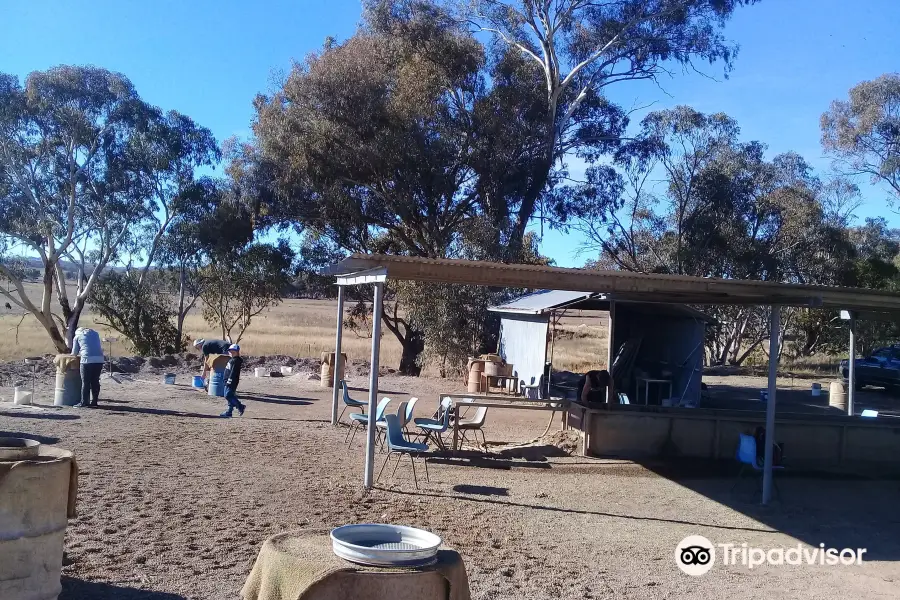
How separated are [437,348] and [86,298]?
11279 millimetres

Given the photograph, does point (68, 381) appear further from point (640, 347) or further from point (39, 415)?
point (640, 347)

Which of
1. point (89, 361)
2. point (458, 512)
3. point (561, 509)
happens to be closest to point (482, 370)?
point (89, 361)

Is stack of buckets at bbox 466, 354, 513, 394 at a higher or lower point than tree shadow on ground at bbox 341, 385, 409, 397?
higher

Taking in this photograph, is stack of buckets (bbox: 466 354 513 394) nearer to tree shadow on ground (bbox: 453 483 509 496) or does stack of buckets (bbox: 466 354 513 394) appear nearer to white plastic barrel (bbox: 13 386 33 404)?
white plastic barrel (bbox: 13 386 33 404)

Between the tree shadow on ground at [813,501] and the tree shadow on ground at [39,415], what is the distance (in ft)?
26.2

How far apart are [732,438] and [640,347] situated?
5341mm

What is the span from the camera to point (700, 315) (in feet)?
46.2

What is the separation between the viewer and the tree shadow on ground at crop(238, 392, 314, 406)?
1448 cm

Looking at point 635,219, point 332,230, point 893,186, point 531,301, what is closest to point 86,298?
point 332,230

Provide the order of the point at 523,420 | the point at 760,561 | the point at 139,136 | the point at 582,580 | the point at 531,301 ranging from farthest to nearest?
the point at 139,136
the point at 531,301
the point at 523,420
the point at 760,561
the point at 582,580

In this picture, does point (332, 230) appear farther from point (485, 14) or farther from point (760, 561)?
point (760, 561)

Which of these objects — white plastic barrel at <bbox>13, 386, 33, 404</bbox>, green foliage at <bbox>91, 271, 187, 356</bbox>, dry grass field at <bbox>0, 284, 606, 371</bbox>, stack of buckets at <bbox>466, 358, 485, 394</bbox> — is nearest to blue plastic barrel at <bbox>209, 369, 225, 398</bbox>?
white plastic barrel at <bbox>13, 386, 33, 404</bbox>

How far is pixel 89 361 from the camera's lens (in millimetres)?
12039

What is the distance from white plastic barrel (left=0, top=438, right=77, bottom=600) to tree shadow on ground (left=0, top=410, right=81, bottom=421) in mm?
7619
